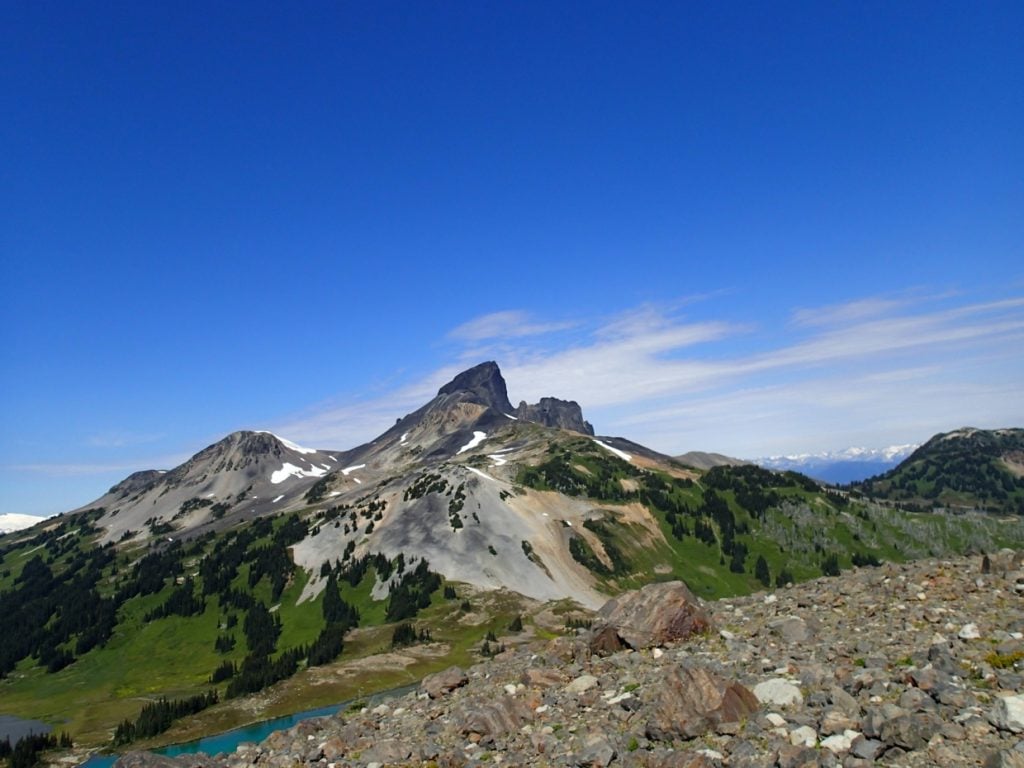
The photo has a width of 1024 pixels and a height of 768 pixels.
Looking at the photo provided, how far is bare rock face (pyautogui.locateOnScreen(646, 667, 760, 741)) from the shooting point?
57.2 ft

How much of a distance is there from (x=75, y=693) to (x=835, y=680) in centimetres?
16074

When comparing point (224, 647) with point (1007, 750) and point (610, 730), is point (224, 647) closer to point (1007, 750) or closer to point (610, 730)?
point (610, 730)

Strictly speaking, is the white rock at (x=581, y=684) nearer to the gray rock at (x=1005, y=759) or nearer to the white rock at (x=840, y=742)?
the white rock at (x=840, y=742)

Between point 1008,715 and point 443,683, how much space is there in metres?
23.2

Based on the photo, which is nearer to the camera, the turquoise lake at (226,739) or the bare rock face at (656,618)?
the bare rock face at (656,618)

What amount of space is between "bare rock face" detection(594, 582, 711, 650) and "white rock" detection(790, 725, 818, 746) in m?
11.8

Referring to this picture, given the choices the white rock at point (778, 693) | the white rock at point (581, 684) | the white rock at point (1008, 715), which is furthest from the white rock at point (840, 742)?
the white rock at point (581, 684)

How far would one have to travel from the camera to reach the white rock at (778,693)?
58.3ft

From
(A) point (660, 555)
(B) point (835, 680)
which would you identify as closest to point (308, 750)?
(B) point (835, 680)

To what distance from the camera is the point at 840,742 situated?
14.8m

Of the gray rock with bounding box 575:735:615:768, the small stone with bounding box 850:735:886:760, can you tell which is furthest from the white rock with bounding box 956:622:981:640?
the gray rock with bounding box 575:735:615:768

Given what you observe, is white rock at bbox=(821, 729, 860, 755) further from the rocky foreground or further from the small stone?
the small stone

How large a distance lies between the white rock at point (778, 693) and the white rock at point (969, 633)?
21.1ft

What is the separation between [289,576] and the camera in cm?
17125
